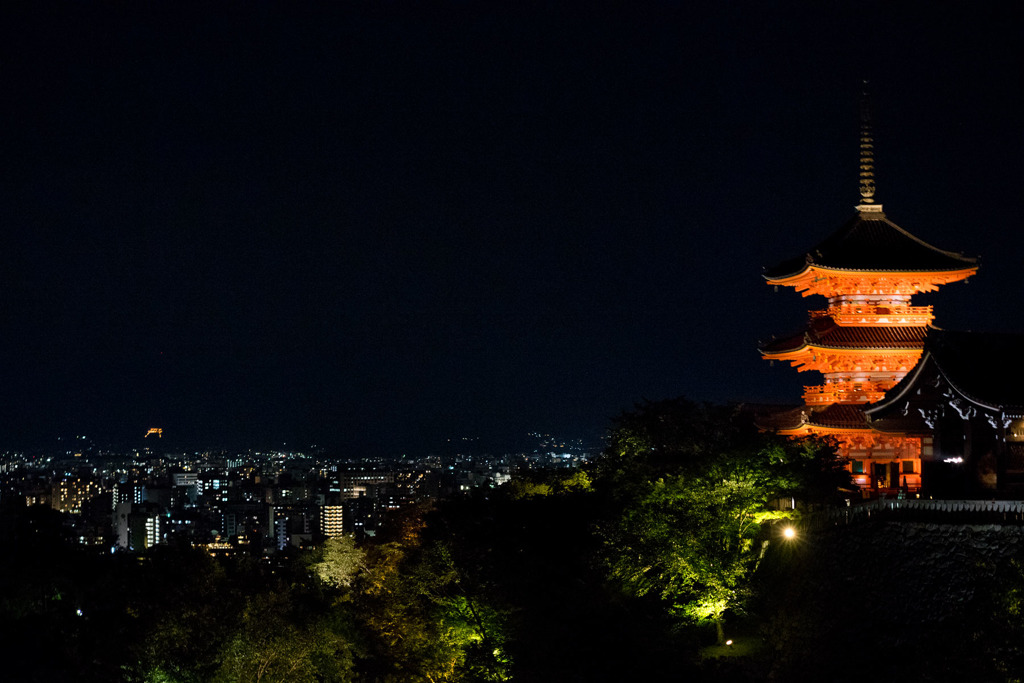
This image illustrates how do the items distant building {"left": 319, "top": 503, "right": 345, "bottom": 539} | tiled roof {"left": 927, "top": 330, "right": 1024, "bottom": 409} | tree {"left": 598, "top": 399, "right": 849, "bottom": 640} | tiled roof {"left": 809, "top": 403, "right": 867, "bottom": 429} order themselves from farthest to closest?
distant building {"left": 319, "top": 503, "right": 345, "bottom": 539} → tiled roof {"left": 809, "top": 403, "right": 867, "bottom": 429} → tree {"left": 598, "top": 399, "right": 849, "bottom": 640} → tiled roof {"left": 927, "top": 330, "right": 1024, "bottom": 409}

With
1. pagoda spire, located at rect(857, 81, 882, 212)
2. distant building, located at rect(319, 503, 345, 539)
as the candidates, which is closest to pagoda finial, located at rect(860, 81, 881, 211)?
pagoda spire, located at rect(857, 81, 882, 212)

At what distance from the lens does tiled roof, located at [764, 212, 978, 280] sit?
30109 mm

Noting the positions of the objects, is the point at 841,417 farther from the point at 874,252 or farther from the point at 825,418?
the point at 874,252

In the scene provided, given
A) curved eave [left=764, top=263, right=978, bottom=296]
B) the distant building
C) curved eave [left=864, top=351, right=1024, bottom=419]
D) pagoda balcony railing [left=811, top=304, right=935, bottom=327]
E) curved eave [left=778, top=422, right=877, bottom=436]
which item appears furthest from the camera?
the distant building

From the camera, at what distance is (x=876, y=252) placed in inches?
1208

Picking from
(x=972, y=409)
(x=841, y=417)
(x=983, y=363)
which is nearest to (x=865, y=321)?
(x=841, y=417)

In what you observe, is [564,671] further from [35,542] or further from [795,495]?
[35,542]

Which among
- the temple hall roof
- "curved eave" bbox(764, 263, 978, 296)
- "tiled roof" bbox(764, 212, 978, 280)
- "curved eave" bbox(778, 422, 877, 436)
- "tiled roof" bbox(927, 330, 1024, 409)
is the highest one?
"tiled roof" bbox(764, 212, 978, 280)

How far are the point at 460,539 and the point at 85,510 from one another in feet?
446

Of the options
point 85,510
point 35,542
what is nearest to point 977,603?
point 35,542

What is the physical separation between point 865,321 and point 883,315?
0.53 metres

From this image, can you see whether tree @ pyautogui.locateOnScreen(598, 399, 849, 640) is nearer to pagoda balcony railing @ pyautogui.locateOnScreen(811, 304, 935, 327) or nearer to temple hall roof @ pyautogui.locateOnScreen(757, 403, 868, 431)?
temple hall roof @ pyautogui.locateOnScreen(757, 403, 868, 431)

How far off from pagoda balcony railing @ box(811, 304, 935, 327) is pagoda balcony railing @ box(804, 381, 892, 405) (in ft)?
5.07

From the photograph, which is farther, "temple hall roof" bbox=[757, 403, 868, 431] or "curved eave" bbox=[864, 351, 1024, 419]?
"temple hall roof" bbox=[757, 403, 868, 431]
